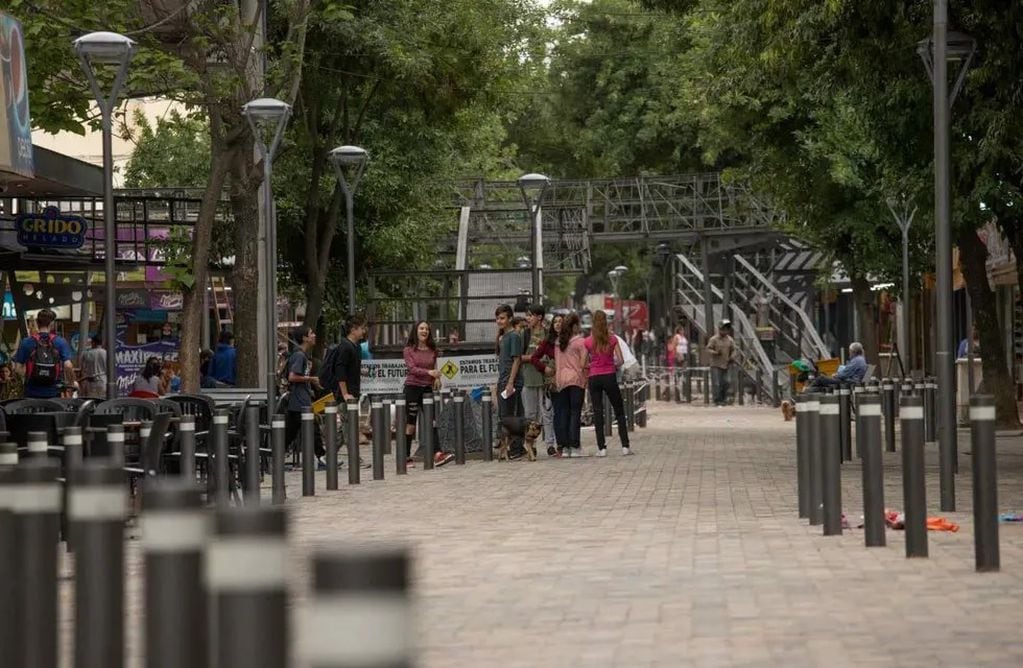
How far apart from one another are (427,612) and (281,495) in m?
8.99

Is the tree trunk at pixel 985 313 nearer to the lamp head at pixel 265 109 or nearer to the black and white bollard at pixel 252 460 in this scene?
the lamp head at pixel 265 109

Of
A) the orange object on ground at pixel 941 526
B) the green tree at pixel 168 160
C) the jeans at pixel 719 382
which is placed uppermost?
the green tree at pixel 168 160

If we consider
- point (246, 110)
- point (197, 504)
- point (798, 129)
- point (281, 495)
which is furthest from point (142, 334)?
point (197, 504)

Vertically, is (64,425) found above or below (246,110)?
below

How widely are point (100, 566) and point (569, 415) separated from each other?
2122 cm

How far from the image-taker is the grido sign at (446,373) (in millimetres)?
29266

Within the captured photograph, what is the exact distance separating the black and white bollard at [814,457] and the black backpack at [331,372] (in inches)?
414

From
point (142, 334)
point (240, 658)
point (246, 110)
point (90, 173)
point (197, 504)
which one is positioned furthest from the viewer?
point (142, 334)

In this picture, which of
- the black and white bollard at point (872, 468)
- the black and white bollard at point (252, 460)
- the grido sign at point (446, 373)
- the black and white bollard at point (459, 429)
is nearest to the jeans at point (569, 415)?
the black and white bollard at point (459, 429)

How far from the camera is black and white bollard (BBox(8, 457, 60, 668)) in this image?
21.0 feet

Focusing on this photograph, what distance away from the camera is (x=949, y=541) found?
13680 mm

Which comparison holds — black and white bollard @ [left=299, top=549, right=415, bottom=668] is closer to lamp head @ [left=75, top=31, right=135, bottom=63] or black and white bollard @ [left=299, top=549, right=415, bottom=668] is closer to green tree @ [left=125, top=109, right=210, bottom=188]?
lamp head @ [left=75, top=31, right=135, bottom=63]

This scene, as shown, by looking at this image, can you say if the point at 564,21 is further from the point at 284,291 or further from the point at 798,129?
the point at 798,129

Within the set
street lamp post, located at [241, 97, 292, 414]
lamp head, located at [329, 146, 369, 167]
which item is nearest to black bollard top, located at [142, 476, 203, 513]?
street lamp post, located at [241, 97, 292, 414]
